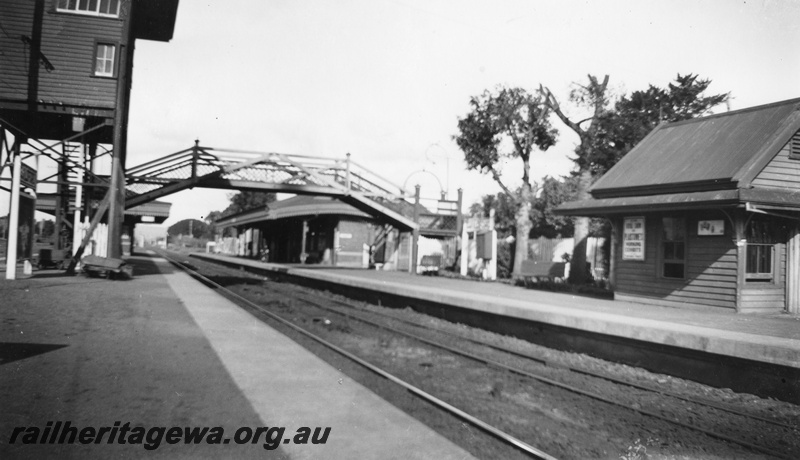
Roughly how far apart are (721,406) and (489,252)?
15.4 metres

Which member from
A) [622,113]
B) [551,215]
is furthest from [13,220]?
[551,215]

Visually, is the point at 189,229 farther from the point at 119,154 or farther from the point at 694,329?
the point at 694,329

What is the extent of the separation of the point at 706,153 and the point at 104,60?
1785 cm

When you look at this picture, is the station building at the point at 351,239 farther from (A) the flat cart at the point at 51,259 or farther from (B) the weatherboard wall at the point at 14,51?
(B) the weatherboard wall at the point at 14,51

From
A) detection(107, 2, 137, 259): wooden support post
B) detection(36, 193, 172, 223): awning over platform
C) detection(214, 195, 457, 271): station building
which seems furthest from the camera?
detection(36, 193, 172, 223): awning over platform

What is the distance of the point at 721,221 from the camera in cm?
1094

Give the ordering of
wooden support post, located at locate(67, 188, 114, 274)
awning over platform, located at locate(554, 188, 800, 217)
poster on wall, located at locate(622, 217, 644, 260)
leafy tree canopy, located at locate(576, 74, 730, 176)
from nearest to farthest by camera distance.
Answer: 1. awning over platform, located at locate(554, 188, 800, 217)
2. poster on wall, located at locate(622, 217, 644, 260)
3. wooden support post, located at locate(67, 188, 114, 274)
4. leafy tree canopy, located at locate(576, 74, 730, 176)

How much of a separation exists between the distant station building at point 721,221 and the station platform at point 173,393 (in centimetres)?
880

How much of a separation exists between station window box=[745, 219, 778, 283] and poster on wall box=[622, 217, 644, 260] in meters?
2.29

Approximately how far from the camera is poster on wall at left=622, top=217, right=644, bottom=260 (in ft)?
42.0

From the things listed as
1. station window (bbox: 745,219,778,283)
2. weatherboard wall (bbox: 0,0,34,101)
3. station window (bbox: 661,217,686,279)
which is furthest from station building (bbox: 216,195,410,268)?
station window (bbox: 745,219,778,283)

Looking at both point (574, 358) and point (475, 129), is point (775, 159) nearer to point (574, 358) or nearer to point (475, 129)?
point (574, 358)

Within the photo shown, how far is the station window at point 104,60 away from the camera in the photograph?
16.4 meters

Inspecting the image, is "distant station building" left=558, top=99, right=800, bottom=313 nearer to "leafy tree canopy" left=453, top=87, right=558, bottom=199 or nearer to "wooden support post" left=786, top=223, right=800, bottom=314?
"wooden support post" left=786, top=223, right=800, bottom=314
